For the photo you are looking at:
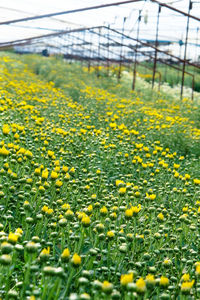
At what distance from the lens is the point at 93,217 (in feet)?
6.74

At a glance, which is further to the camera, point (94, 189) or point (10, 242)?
point (94, 189)

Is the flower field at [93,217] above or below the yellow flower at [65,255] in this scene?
below

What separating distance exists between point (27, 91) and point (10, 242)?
5.82m

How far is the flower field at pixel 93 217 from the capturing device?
1.34m

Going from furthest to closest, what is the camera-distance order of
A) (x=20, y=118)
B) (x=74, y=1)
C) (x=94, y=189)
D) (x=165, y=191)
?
1. (x=74, y=1)
2. (x=20, y=118)
3. (x=165, y=191)
4. (x=94, y=189)

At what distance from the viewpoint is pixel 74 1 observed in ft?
46.2

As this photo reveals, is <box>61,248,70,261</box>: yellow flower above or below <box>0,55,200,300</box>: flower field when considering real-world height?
above

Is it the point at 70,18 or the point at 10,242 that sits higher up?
the point at 70,18

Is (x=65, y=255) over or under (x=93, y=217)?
over

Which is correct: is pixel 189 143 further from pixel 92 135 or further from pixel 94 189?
pixel 94 189

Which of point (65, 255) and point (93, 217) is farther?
point (93, 217)

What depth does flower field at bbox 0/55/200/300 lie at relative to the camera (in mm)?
1338

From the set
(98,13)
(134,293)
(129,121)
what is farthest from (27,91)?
(98,13)

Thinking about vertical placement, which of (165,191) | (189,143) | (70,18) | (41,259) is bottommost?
(189,143)
